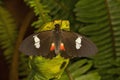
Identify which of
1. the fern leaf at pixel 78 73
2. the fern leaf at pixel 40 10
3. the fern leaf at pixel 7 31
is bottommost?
the fern leaf at pixel 78 73

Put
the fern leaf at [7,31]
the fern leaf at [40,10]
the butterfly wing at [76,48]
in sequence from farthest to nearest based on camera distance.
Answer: the fern leaf at [7,31] < the fern leaf at [40,10] < the butterfly wing at [76,48]

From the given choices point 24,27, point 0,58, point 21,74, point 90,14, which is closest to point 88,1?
point 90,14

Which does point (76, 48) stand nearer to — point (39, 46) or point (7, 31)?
point (39, 46)

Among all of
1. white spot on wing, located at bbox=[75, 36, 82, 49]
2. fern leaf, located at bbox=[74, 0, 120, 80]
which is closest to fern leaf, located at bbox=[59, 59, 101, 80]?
fern leaf, located at bbox=[74, 0, 120, 80]

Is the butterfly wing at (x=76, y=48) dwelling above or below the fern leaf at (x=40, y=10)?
below

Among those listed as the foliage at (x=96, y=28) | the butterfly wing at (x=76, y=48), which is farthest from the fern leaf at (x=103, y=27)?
the butterfly wing at (x=76, y=48)

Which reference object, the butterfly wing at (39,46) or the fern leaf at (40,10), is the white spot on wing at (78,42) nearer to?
the butterfly wing at (39,46)

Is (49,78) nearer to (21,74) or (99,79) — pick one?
(99,79)

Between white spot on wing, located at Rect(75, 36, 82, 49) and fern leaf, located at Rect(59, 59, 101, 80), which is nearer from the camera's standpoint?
white spot on wing, located at Rect(75, 36, 82, 49)

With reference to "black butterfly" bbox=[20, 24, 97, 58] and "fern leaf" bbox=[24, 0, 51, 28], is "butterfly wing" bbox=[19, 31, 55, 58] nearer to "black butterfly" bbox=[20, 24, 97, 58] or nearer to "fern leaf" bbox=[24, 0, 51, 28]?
"black butterfly" bbox=[20, 24, 97, 58]
